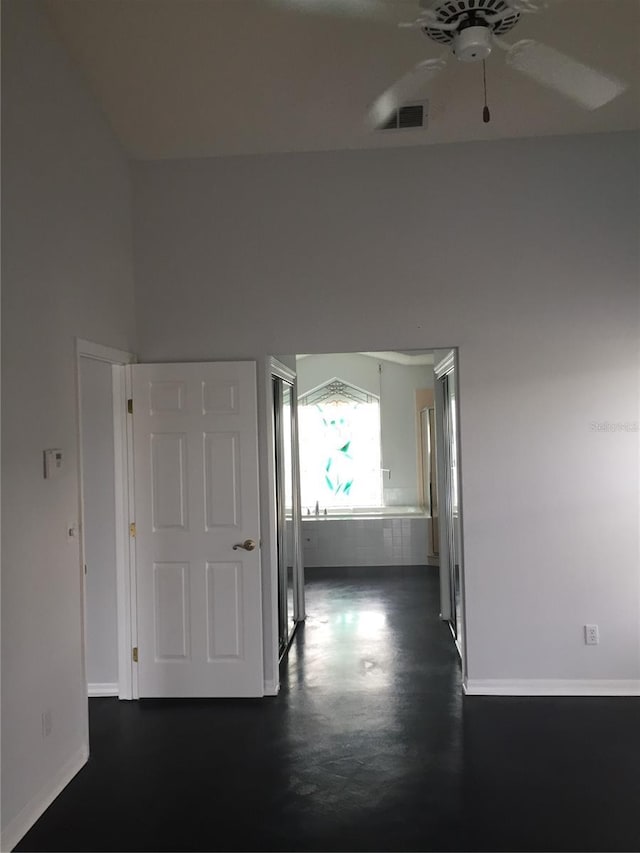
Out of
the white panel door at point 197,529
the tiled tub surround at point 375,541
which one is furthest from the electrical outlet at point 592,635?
the tiled tub surround at point 375,541

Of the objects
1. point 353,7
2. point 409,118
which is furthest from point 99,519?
point 353,7

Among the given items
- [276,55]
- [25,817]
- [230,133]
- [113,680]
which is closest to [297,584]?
[113,680]

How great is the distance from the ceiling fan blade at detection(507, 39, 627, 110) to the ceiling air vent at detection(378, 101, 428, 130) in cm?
54

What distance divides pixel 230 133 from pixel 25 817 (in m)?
3.63

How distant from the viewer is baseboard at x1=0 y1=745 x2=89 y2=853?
2.63 m

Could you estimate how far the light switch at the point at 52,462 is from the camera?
9.91 feet

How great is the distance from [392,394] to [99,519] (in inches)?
198

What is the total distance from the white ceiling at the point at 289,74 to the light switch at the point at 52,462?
2.04 m

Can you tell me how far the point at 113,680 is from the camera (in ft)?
13.6

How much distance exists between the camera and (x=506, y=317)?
4055 mm

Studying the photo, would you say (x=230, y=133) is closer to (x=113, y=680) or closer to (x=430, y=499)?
(x=113, y=680)

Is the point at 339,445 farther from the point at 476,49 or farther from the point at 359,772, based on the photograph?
the point at 476,49

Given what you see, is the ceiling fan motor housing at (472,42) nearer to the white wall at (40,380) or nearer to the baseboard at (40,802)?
the white wall at (40,380)

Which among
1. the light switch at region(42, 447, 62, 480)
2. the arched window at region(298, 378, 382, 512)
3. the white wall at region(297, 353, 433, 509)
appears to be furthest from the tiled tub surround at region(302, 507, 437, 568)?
the light switch at region(42, 447, 62, 480)
